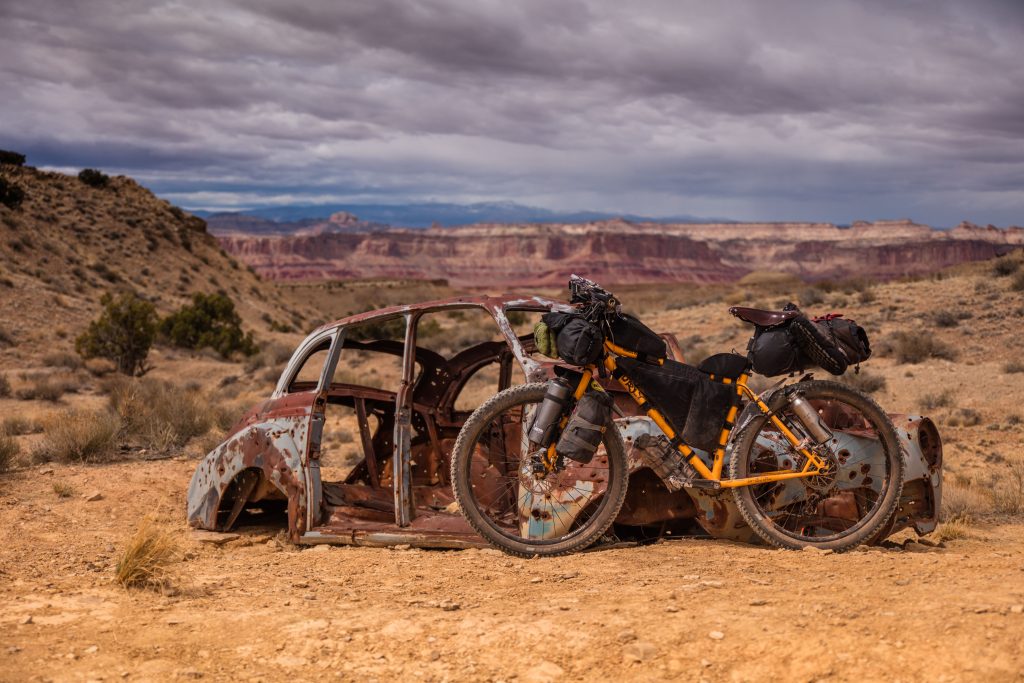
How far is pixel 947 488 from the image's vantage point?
26.4ft

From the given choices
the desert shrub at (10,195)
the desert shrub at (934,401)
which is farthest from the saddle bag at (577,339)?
the desert shrub at (10,195)

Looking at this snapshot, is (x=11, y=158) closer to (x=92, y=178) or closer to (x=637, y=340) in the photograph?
(x=92, y=178)

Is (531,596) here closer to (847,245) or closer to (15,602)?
(15,602)

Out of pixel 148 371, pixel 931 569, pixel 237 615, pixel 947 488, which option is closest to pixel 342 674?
pixel 237 615

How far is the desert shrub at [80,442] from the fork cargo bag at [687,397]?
6173 mm

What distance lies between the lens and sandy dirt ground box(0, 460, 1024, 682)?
343 cm

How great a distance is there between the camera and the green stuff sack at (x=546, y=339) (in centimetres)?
504

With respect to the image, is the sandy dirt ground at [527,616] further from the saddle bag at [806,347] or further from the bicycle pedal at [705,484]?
the saddle bag at [806,347]

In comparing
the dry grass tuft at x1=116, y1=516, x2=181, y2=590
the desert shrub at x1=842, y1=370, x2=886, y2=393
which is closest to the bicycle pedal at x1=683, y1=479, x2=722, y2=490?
the dry grass tuft at x1=116, y1=516, x2=181, y2=590

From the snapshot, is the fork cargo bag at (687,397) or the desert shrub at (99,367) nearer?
the fork cargo bag at (687,397)

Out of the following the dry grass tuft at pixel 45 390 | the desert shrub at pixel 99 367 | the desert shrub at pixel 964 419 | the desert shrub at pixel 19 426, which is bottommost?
the desert shrub at pixel 99 367

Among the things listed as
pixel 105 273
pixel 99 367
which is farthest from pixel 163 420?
pixel 105 273

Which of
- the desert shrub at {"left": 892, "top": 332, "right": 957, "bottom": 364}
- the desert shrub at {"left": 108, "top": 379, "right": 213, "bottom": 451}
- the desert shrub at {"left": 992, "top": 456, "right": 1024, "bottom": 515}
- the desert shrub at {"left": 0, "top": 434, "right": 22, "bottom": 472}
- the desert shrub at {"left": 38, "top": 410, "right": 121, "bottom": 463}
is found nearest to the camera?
the desert shrub at {"left": 992, "top": 456, "right": 1024, "bottom": 515}

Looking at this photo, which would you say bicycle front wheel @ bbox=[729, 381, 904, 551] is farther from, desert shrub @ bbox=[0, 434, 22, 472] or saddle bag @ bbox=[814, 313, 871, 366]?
desert shrub @ bbox=[0, 434, 22, 472]
